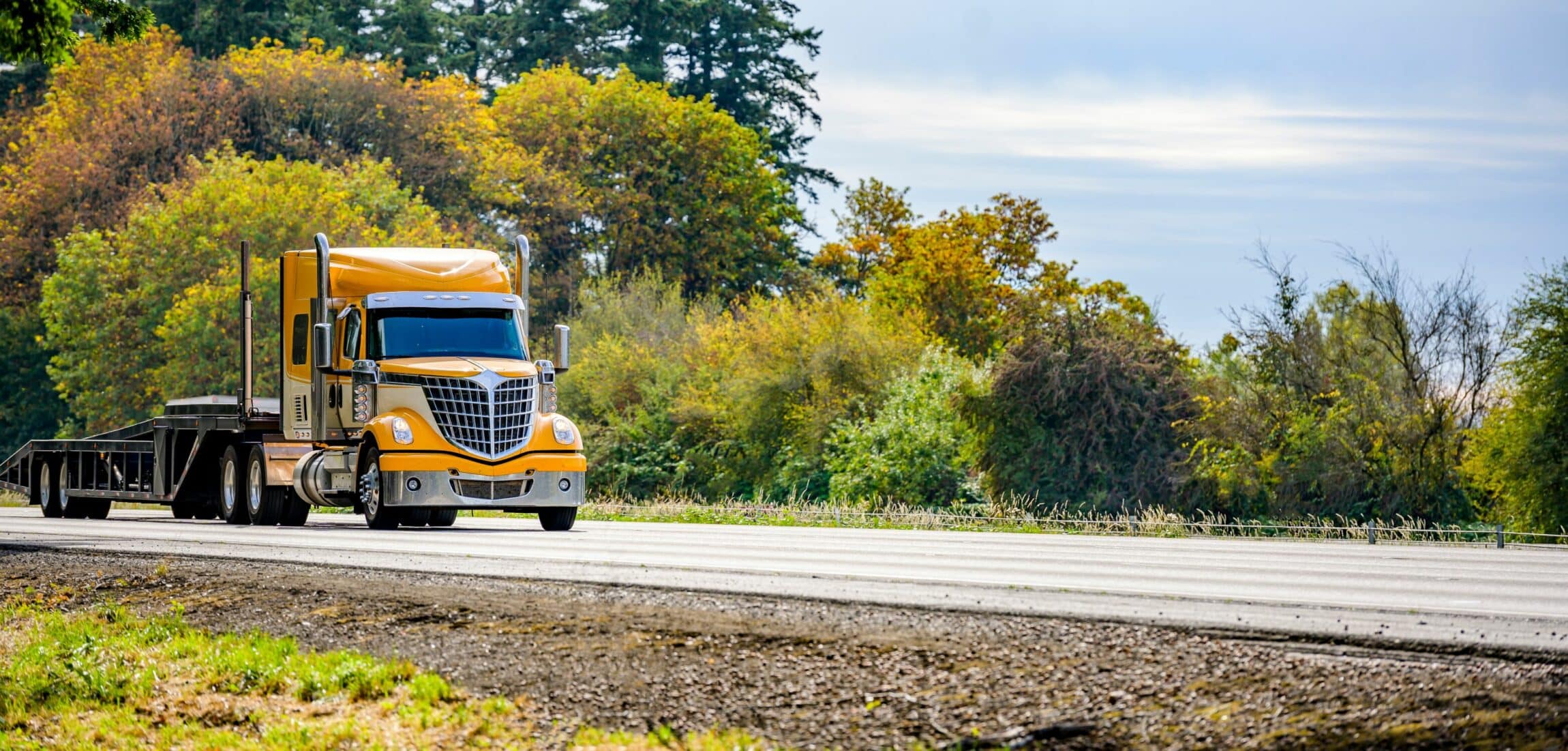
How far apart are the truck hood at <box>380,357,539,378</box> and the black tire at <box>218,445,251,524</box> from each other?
423 cm

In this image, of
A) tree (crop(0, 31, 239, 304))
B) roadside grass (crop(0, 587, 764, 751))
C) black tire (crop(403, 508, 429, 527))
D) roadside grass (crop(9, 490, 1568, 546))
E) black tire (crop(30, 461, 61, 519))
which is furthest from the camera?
tree (crop(0, 31, 239, 304))

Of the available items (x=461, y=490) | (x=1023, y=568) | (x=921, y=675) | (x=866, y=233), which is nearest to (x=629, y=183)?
(x=866, y=233)

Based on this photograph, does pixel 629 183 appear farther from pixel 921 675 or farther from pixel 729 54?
pixel 921 675

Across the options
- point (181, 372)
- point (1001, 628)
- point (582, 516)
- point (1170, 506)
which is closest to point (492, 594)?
point (1001, 628)

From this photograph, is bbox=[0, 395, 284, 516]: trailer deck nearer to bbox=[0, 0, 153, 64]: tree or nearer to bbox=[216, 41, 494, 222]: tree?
bbox=[0, 0, 153, 64]: tree

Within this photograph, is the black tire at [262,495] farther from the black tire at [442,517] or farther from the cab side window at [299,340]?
the black tire at [442,517]

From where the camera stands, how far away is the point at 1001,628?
33.8ft

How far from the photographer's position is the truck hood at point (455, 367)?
22125mm

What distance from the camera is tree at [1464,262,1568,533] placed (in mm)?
35156

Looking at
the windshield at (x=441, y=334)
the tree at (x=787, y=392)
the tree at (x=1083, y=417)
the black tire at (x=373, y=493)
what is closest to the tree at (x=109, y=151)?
the tree at (x=787, y=392)

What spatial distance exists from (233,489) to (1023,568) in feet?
46.7

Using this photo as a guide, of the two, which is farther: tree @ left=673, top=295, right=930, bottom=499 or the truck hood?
tree @ left=673, top=295, right=930, bottom=499

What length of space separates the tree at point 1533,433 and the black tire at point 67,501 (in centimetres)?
2596

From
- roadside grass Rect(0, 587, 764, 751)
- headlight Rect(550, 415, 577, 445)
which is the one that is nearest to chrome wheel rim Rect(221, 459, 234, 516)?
headlight Rect(550, 415, 577, 445)
